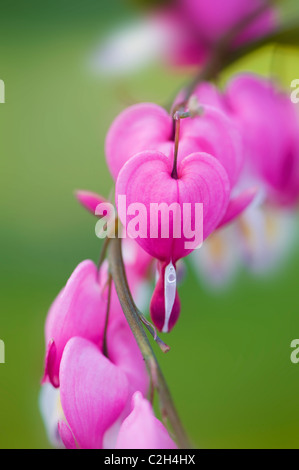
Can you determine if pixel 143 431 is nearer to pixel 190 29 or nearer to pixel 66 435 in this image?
pixel 66 435

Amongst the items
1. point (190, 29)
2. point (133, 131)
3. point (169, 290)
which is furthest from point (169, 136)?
point (190, 29)

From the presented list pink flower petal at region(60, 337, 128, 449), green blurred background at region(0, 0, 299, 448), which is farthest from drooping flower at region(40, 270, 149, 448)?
green blurred background at region(0, 0, 299, 448)

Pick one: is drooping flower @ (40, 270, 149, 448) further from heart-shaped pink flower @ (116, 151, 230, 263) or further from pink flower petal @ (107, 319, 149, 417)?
heart-shaped pink flower @ (116, 151, 230, 263)

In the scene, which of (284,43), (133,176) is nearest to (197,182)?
(133,176)

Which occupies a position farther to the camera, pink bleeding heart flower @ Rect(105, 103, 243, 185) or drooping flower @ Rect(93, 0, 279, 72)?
drooping flower @ Rect(93, 0, 279, 72)

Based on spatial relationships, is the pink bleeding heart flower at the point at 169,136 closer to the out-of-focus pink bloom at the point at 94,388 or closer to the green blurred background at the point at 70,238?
Result: the out-of-focus pink bloom at the point at 94,388
